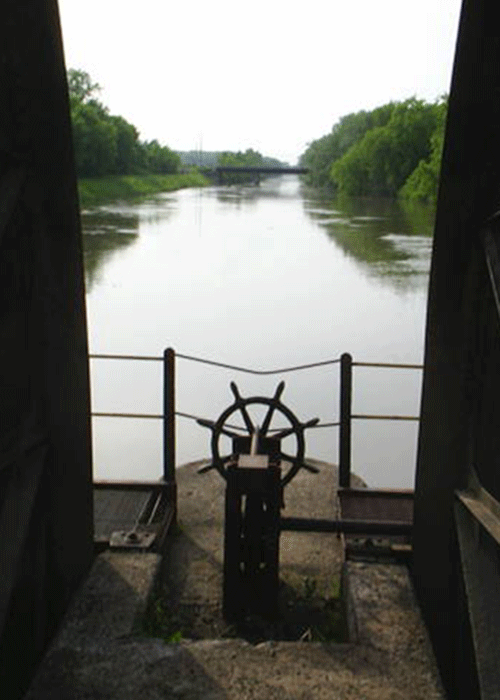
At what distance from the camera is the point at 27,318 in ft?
10.9

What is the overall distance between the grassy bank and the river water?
736 inches

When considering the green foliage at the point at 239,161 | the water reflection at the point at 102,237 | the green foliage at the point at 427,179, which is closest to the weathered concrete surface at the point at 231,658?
the water reflection at the point at 102,237

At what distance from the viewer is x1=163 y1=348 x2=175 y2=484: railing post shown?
5676mm

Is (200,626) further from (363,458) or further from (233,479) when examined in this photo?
(363,458)

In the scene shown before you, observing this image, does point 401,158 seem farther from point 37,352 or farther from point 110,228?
point 37,352

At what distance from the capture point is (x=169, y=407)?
5746mm

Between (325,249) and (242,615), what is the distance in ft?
85.6

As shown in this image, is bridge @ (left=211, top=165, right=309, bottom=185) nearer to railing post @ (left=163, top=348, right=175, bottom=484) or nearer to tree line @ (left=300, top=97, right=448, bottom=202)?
tree line @ (left=300, top=97, right=448, bottom=202)

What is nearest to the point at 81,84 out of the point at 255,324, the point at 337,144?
the point at 337,144

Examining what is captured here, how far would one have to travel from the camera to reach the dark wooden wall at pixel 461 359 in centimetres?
294

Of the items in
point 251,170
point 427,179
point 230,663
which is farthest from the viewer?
point 251,170

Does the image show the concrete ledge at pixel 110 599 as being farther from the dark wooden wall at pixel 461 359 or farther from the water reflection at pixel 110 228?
the water reflection at pixel 110 228

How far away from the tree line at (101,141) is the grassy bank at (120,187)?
3.81ft

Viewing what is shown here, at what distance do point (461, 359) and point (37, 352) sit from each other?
1.98m
